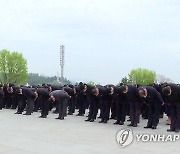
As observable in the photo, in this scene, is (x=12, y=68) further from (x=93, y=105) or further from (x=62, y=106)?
(x=93, y=105)

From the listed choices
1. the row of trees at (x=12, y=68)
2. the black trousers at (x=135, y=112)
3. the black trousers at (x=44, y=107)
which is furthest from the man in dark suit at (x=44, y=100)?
the row of trees at (x=12, y=68)

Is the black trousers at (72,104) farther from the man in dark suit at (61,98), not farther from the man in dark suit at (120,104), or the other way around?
the man in dark suit at (120,104)

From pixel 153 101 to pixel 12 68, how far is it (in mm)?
53770

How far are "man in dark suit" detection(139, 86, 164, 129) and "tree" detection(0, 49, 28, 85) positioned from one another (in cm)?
5276

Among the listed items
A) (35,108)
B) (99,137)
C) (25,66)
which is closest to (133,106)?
(99,137)

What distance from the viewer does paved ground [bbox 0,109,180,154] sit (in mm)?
8422

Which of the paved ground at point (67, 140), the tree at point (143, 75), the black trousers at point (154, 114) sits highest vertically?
the tree at point (143, 75)

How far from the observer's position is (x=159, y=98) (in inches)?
480

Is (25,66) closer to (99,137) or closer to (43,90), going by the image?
(43,90)

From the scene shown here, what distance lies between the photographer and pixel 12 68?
6384 centimetres

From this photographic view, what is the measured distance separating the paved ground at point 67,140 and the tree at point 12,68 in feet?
168

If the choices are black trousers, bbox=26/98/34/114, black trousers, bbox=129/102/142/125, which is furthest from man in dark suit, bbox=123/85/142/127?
black trousers, bbox=26/98/34/114

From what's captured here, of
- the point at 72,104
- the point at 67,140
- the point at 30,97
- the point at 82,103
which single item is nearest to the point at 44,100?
the point at 30,97

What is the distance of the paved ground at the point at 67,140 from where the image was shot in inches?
332
